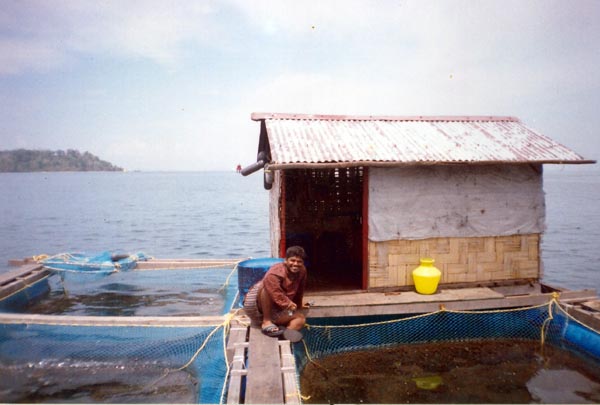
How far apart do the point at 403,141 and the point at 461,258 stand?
2780 mm

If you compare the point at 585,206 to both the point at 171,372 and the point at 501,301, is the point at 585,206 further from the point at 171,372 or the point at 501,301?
the point at 171,372

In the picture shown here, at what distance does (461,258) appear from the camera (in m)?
8.55

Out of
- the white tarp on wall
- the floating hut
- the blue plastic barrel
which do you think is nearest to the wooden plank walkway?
the blue plastic barrel

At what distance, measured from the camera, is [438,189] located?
8.43 m

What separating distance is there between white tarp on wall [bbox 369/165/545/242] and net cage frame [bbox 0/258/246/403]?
12.3 feet

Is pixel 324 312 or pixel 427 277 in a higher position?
pixel 427 277

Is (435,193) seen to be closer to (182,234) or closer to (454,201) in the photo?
(454,201)

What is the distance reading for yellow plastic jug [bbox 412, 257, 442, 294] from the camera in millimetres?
8023

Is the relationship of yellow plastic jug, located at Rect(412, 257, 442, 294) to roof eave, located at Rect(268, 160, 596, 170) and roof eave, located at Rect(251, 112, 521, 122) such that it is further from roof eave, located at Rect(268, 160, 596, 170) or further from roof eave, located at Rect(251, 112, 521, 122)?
roof eave, located at Rect(251, 112, 521, 122)

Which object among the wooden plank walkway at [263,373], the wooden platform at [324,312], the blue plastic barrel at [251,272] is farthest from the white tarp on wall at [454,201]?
the wooden plank walkway at [263,373]

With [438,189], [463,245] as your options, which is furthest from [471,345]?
[438,189]

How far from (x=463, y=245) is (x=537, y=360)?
2.58 m

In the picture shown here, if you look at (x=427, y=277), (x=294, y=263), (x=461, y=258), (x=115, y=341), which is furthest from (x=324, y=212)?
(x=115, y=341)

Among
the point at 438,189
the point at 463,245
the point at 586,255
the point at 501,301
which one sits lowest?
the point at 586,255
